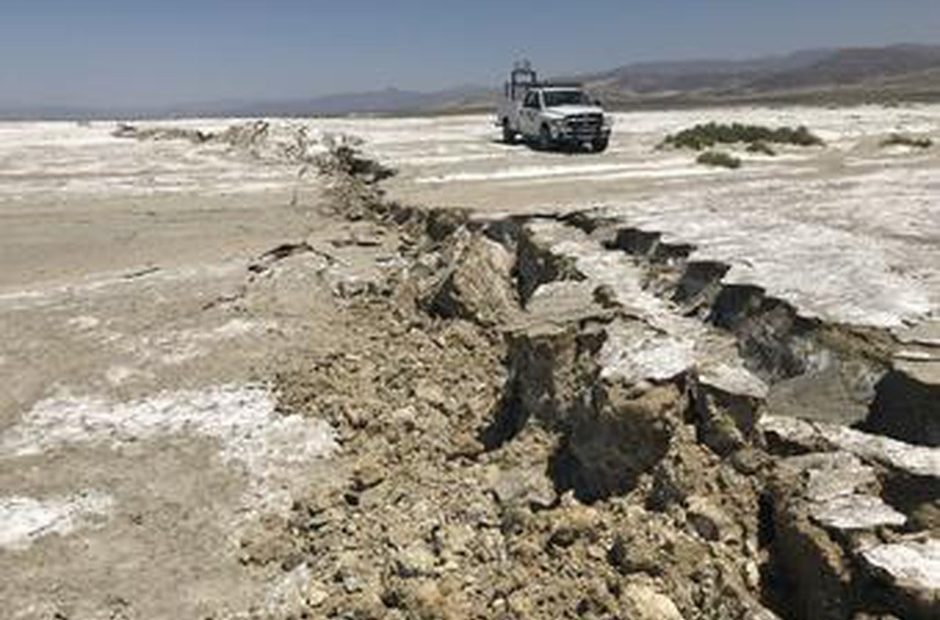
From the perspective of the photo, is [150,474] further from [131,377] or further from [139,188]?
[139,188]

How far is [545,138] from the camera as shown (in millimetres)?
39906

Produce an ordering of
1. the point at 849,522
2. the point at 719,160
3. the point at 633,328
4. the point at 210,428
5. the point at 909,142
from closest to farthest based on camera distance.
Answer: the point at 849,522 → the point at 633,328 → the point at 210,428 → the point at 719,160 → the point at 909,142

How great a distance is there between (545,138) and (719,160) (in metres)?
9.19

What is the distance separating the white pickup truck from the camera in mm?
39000

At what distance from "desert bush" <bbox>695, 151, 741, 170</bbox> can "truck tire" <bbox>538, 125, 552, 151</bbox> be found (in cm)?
749

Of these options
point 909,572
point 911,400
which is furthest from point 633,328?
point 909,572

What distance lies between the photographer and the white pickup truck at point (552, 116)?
39.0m

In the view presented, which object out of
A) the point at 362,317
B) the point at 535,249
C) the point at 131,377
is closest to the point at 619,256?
the point at 535,249

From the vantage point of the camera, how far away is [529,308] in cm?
1362

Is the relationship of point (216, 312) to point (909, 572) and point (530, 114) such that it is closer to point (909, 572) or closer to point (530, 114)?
point (909, 572)

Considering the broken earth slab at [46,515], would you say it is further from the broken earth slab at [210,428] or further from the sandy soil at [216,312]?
the broken earth slab at [210,428]

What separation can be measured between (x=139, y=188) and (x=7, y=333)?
63.4ft

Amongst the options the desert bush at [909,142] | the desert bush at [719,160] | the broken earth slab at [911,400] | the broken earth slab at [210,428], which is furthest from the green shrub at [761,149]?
the broken earth slab at [911,400]

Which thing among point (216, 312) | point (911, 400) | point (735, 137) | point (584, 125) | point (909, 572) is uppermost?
point (911, 400)
